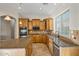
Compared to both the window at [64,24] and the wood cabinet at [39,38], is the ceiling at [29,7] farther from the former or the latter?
the wood cabinet at [39,38]

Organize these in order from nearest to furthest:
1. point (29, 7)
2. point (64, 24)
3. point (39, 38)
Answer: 1. point (64, 24)
2. point (29, 7)
3. point (39, 38)

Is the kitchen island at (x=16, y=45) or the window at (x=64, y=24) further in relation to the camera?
the window at (x=64, y=24)

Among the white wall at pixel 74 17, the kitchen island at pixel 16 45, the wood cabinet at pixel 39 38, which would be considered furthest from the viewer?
the wood cabinet at pixel 39 38

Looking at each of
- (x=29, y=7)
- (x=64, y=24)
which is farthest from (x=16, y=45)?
(x=29, y=7)

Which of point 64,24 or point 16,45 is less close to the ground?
point 64,24

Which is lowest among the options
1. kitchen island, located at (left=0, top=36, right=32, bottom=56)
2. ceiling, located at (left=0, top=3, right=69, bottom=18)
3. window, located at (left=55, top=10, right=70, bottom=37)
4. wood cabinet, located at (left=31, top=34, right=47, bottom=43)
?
wood cabinet, located at (left=31, top=34, right=47, bottom=43)

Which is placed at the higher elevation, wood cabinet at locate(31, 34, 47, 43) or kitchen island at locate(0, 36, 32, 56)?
kitchen island at locate(0, 36, 32, 56)

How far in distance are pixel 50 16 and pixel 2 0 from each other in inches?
420

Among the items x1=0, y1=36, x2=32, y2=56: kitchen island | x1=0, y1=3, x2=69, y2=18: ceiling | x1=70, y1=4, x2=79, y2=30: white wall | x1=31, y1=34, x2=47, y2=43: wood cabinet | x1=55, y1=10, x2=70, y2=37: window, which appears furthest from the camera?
x1=31, y1=34, x2=47, y2=43: wood cabinet

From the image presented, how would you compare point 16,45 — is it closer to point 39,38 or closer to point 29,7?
point 29,7

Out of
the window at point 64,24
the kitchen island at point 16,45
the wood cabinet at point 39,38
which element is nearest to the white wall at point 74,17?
the window at point 64,24

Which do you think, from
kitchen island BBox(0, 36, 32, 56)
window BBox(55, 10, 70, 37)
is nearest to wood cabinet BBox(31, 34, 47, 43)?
window BBox(55, 10, 70, 37)

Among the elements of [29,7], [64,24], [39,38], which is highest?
[29,7]

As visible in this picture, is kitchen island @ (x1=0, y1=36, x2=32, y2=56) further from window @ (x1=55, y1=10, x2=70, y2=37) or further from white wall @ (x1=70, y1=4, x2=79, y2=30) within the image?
window @ (x1=55, y1=10, x2=70, y2=37)
